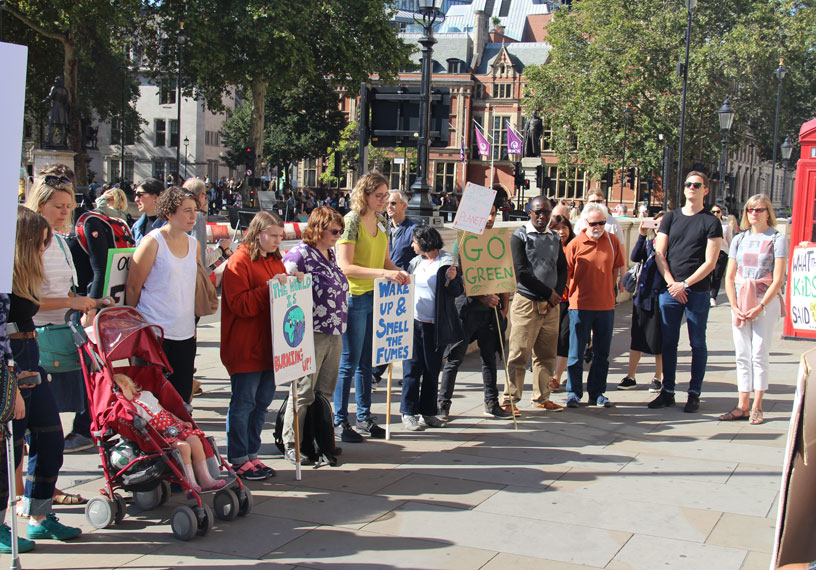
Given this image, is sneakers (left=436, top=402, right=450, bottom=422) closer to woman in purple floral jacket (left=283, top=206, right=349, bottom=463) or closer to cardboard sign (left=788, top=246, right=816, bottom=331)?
woman in purple floral jacket (left=283, top=206, right=349, bottom=463)

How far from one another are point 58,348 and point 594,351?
189 inches

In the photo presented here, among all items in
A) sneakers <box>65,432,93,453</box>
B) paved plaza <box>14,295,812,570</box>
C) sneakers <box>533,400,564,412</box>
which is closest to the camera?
paved plaza <box>14,295,812,570</box>

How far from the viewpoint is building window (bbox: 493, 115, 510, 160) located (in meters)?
81.1

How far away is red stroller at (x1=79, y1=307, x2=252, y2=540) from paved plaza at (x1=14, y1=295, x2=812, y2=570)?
0.11m

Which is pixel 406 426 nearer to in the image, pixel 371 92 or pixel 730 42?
pixel 371 92

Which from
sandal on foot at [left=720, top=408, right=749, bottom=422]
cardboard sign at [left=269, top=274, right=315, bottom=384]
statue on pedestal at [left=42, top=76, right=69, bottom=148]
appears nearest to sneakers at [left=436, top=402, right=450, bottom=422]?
cardboard sign at [left=269, top=274, right=315, bottom=384]

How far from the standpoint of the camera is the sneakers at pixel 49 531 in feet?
14.6

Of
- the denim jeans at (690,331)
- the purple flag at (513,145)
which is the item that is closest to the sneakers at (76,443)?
the denim jeans at (690,331)

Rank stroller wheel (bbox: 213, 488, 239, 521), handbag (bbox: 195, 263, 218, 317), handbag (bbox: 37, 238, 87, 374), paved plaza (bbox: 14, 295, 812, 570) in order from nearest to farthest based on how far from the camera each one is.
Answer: paved plaza (bbox: 14, 295, 812, 570), stroller wheel (bbox: 213, 488, 239, 521), handbag (bbox: 37, 238, 87, 374), handbag (bbox: 195, 263, 218, 317)

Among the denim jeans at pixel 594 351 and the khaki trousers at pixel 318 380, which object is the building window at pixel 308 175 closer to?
the denim jeans at pixel 594 351

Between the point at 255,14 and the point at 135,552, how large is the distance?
34.5 m

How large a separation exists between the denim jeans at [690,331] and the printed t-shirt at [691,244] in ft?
0.48

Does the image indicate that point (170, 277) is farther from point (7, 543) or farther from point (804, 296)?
point (804, 296)

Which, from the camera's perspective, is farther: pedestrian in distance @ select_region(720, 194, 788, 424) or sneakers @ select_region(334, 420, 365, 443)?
pedestrian in distance @ select_region(720, 194, 788, 424)
